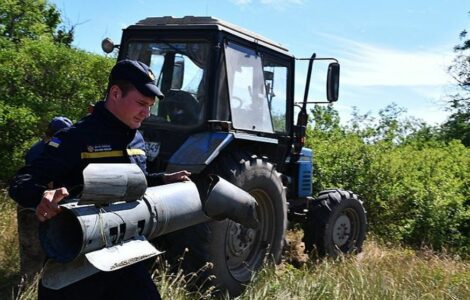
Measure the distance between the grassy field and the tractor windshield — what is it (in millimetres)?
1461

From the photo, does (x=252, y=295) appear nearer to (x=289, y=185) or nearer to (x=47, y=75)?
(x=289, y=185)

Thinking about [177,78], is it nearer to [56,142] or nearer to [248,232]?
[248,232]

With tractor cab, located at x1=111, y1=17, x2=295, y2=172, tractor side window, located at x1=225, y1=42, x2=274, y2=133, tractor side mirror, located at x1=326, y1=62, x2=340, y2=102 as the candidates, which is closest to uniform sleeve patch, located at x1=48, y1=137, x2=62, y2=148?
tractor cab, located at x1=111, y1=17, x2=295, y2=172

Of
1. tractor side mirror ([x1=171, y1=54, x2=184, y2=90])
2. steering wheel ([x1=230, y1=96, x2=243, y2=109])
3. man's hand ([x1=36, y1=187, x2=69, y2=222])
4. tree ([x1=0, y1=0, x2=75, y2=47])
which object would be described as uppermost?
tree ([x1=0, y1=0, x2=75, y2=47])

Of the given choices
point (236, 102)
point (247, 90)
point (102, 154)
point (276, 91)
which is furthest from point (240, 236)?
point (102, 154)

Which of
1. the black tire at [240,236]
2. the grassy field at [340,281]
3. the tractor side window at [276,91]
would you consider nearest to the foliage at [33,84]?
the grassy field at [340,281]

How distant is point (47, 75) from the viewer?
8172mm

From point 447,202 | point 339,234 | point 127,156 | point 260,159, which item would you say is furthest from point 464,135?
point 127,156

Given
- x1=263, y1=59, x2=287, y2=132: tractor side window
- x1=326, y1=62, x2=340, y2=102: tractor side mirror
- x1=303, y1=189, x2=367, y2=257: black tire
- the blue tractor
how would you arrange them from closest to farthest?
the blue tractor → x1=263, y1=59, x2=287, y2=132: tractor side window → x1=326, y1=62, x2=340, y2=102: tractor side mirror → x1=303, y1=189, x2=367, y2=257: black tire

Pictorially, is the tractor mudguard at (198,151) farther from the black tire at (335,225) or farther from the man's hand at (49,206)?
the man's hand at (49,206)

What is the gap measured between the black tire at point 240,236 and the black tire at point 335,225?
91 cm

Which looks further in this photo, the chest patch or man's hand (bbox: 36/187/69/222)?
the chest patch

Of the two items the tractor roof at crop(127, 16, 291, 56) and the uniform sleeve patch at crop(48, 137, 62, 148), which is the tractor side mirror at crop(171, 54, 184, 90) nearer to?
the tractor roof at crop(127, 16, 291, 56)

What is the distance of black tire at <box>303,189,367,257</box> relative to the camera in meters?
6.51
